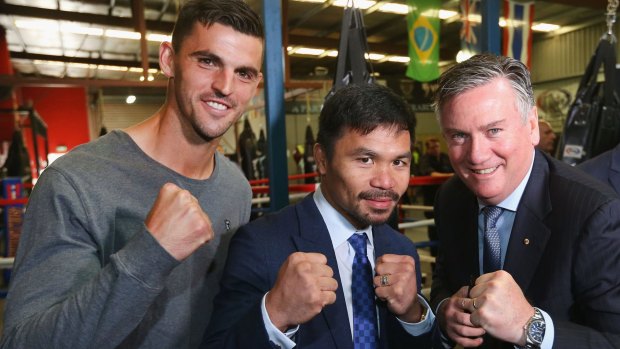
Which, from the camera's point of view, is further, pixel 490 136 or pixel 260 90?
pixel 260 90

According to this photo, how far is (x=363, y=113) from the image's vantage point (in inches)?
58.7

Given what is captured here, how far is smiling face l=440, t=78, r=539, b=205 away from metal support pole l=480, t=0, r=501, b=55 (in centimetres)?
114

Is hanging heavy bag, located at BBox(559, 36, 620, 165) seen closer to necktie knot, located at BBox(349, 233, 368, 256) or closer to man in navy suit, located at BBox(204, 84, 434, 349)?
man in navy suit, located at BBox(204, 84, 434, 349)

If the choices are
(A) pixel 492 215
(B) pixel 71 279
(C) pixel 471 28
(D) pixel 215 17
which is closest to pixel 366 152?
(A) pixel 492 215

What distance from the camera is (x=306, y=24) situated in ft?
37.4

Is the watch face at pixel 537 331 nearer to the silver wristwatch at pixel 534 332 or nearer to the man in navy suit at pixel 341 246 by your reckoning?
the silver wristwatch at pixel 534 332

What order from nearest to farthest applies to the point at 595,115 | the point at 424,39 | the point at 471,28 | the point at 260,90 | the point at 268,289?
the point at 268,289, the point at 595,115, the point at 471,28, the point at 424,39, the point at 260,90

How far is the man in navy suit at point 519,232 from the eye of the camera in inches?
47.6

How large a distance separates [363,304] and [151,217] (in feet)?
2.39

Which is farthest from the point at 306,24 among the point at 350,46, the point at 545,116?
the point at 350,46

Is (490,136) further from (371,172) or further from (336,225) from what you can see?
(336,225)

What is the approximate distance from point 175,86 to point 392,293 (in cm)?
90

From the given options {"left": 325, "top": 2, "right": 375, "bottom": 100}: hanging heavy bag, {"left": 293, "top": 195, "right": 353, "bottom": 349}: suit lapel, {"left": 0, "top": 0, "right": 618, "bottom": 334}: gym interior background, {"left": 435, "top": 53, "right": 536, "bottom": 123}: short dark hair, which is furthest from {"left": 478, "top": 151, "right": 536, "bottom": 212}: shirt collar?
{"left": 0, "top": 0, "right": 618, "bottom": 334}: gym interior background

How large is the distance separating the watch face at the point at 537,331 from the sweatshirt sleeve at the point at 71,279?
35.6 inches
